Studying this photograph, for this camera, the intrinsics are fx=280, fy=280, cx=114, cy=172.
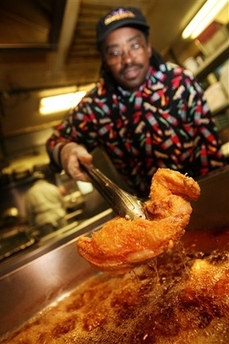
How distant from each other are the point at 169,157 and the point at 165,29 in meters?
3.41

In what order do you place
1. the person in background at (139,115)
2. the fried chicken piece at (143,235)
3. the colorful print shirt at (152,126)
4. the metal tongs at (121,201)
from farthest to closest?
the colorful print shirt at (152,126)
the person in background at (139,115)
the metal tongs at (121,201)
the fried chicken piece at (143,235)

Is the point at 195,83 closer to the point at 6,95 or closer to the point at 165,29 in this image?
the point at 165,29

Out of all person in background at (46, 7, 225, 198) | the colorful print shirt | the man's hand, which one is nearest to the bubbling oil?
the man's hand

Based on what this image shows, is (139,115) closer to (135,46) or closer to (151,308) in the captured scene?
(135,46)

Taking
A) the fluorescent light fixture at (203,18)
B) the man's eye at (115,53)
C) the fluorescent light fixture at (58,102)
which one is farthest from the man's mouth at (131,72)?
the fluorescent light fixture at (58,102)

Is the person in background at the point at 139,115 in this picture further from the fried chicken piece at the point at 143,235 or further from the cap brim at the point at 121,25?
the fried chicken piece at the point at 143,235

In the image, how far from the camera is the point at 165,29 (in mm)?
5035

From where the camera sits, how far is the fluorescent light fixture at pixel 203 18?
4297 millimetres

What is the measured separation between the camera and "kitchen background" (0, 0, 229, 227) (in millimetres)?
3322

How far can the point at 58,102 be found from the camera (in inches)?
247

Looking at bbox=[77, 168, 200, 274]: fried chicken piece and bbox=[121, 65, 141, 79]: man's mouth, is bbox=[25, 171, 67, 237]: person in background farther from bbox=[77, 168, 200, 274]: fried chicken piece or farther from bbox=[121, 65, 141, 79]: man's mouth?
bbox=[77, 168, 200, 274]: fried chicken piece

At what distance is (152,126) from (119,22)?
0.94m

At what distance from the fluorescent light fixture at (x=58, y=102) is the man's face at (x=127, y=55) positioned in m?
3.67

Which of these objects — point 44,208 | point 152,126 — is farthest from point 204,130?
point 44,208
